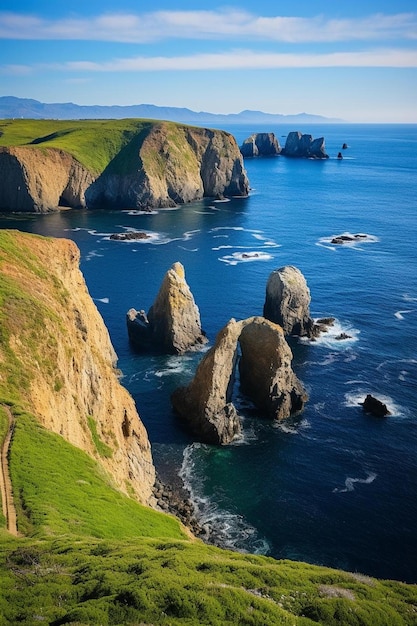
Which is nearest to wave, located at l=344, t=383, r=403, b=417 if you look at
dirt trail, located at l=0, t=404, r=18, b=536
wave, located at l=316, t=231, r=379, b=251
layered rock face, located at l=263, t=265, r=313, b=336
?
layered rock face, located at l=263, t=265, r=313, b=336

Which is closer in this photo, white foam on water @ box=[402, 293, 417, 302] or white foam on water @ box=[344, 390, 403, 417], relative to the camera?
white foam on water @ box=[344, 390, 403, 417]

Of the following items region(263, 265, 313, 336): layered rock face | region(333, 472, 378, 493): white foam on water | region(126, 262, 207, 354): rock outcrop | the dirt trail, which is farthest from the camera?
region(263, 265, 313, 336): layered rock face

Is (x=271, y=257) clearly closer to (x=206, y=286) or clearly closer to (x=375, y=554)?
(x=206, y=286)

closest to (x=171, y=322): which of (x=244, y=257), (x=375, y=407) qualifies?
(x=375, y=407)

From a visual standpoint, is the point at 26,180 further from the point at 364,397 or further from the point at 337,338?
the point at 364,397

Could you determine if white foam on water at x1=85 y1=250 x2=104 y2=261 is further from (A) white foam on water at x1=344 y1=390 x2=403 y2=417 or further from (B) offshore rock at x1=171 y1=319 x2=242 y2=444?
(A) white foam on water at x1=344 y1=390 x2=403 y2=417

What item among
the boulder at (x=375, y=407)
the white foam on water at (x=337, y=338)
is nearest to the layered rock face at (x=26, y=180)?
the white foam on water at (x=337, y=338)

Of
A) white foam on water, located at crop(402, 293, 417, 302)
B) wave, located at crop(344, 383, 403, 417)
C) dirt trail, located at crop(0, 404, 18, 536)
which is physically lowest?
wave, located at crop(344, 383, 403, 417)

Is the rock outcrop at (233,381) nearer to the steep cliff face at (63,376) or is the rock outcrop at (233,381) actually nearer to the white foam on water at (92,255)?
the steep cliff face at (63,376)
